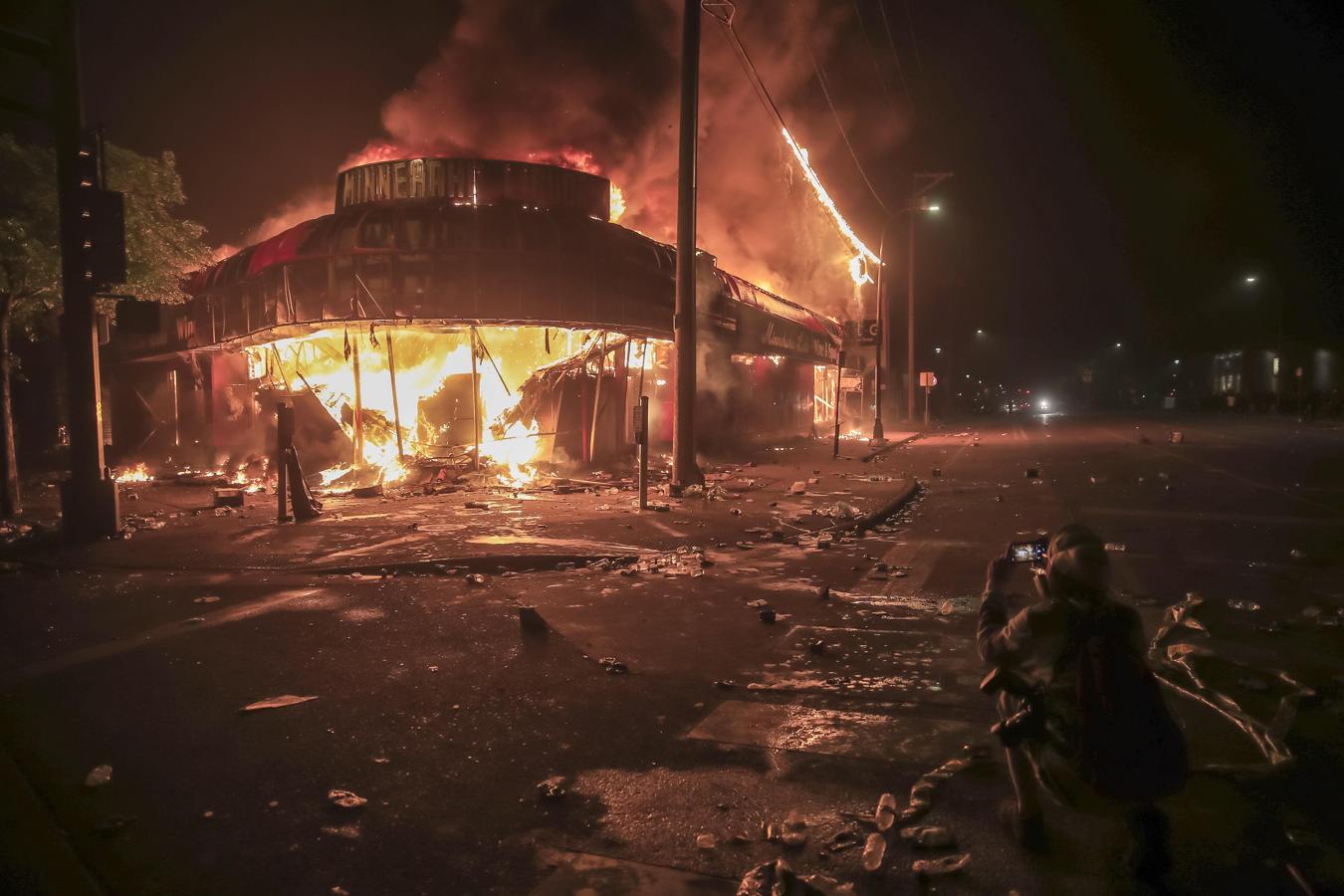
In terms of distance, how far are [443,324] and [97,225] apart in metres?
6.59

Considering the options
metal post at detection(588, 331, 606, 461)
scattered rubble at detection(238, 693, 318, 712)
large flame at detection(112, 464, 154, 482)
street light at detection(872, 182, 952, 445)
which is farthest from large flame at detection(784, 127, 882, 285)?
scattered rubble at detection(238, 693, 318, 712)

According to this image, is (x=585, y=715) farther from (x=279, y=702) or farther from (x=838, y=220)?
(x=838, y=220)

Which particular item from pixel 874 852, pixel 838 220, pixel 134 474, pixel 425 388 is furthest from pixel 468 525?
pixel 838 220

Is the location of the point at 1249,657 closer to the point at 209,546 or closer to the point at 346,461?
the point at 209,546

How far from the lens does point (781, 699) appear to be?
510 centimetres

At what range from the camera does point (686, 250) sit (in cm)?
1442

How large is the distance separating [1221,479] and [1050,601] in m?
16.8

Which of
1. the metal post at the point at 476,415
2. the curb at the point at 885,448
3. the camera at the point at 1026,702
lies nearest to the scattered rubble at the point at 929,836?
the camera at the point at 1026,702

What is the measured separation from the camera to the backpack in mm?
2883

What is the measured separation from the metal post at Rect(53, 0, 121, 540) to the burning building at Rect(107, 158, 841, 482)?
5.71 m

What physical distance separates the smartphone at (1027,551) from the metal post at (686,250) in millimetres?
11264

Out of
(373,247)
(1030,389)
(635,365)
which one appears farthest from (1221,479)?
(1030,389)

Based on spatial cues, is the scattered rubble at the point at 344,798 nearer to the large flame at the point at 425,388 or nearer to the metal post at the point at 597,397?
the large flame at the point at 425,388

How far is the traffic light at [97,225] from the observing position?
1054 cm
